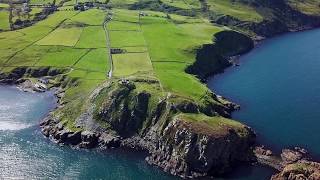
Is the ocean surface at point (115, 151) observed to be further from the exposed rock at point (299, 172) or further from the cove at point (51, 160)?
the exposed rock at point (299, 172)

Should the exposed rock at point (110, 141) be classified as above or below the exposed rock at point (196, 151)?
below

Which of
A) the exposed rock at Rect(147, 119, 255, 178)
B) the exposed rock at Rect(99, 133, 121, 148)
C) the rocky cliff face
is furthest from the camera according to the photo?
the exposed rock at Rect(99, 133, 121, 148)

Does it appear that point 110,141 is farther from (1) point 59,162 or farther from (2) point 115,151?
(1) point 59,162

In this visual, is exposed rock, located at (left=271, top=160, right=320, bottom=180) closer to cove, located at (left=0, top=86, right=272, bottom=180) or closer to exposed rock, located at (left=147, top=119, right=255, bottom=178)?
cove, located at (left=0, top=86, right=272, bottom=180)

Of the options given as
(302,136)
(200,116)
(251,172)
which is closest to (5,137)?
(200,116)

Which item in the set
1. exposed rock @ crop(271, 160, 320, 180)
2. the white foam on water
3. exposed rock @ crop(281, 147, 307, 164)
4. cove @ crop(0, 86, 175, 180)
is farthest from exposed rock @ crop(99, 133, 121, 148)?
exposed rock @ crop(281, 147, 307, 164)

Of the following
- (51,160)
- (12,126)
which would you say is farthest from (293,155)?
(12,126)

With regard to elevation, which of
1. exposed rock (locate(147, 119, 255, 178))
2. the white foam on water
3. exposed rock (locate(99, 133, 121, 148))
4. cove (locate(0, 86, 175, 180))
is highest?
exposed rock (locate(147, 119, 255, 178))

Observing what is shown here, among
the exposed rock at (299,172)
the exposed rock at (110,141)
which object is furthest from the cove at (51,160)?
the exposed rock at (299,172)
